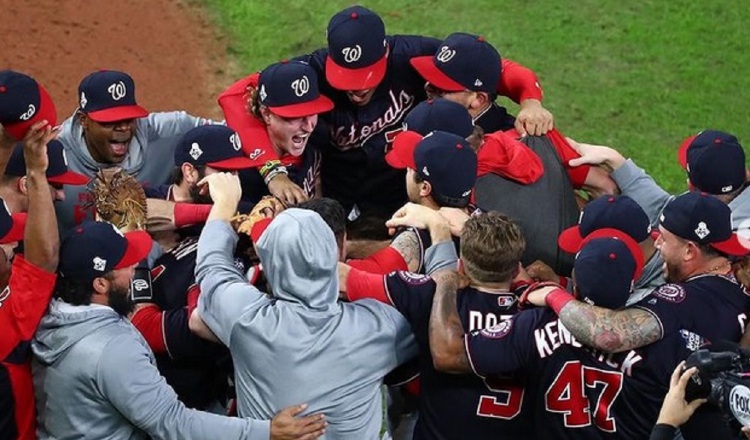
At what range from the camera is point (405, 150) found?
5539 millimetres

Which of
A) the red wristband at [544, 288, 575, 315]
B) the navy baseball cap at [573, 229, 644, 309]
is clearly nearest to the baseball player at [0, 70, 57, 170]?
the red wristband at [544, 288, 575, 315]

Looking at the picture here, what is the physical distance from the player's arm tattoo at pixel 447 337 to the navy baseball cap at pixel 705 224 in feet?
3.49

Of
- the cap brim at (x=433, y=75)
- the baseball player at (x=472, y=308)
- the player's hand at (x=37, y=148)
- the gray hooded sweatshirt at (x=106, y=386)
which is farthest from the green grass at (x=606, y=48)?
the gray hooded sweatshirt at (x=106, y=386)

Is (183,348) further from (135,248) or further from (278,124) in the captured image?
(278,124)

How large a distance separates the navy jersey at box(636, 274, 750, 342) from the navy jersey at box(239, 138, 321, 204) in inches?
83.9

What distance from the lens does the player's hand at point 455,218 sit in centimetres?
523

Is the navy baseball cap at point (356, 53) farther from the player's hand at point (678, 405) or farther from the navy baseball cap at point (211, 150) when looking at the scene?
the player's hand at point (678, 405)

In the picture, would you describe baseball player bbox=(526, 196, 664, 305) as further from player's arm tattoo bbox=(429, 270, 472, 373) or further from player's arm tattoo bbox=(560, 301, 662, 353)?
player's arm tattoo bbox=(429, 270, 472, 373)

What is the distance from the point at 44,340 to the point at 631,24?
7.05 meters

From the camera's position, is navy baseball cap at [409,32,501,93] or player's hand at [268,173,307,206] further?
navy baseball cap at [409,32,501,93]

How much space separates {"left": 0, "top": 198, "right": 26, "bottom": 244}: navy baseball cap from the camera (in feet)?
17.3

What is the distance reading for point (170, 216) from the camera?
5.53m

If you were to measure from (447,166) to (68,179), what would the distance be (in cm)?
187

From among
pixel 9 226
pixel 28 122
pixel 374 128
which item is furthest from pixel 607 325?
pixel 28 122
